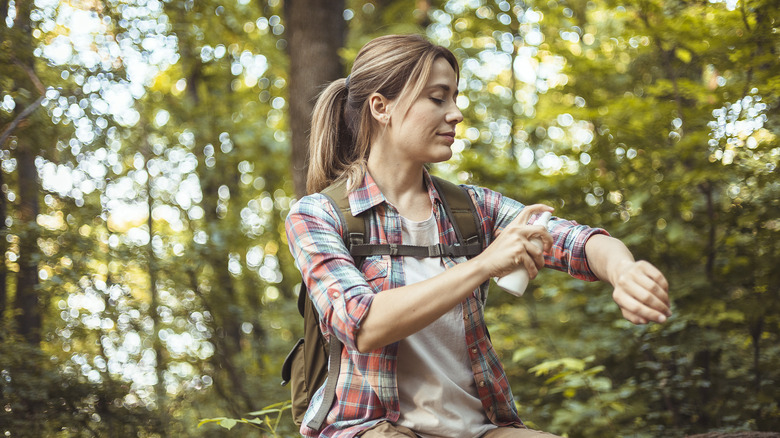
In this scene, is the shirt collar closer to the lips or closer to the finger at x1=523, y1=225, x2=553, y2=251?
the lips

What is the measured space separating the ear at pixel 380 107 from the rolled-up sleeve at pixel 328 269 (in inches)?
16.0

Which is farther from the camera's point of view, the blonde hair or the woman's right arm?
the blonde hair

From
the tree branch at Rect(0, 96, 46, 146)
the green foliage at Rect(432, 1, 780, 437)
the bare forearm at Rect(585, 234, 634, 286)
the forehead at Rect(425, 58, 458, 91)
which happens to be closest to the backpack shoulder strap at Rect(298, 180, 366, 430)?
the forehead at Rect(425, 58, 458, 91)

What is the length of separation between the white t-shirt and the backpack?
0.09 meters

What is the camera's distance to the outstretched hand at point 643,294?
150 centimetres

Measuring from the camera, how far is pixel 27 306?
4105 mm

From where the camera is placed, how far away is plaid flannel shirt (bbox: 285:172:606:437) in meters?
1.72

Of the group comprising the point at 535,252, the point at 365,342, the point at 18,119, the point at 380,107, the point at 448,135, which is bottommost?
the point at 365,342

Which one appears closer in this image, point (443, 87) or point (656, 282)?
point (656, 282)

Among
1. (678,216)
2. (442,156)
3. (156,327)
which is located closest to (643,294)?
(442,156)

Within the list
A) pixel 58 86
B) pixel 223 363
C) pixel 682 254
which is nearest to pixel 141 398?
pixel 223 363

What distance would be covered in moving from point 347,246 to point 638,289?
0.89m

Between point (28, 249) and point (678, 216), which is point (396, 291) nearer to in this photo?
point (28, 249)

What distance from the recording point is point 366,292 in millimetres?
1681
